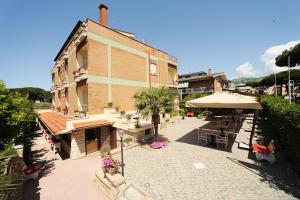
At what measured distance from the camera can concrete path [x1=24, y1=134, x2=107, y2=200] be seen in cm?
710

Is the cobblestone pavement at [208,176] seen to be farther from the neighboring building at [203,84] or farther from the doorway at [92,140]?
the neighboring building at [203,84]

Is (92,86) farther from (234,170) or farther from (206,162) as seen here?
(234,170)

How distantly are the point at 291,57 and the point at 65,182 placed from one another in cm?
3237

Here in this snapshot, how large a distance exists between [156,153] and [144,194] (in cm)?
431

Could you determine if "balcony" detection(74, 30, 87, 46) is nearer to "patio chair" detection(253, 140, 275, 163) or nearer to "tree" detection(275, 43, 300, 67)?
"patio chair" detection(253, 140, 275, 163)

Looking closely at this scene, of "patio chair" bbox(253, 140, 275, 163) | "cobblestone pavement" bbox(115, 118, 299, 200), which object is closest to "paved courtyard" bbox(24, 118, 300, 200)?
"cobblestone pavement" bbox(115, 118, 299, 200)

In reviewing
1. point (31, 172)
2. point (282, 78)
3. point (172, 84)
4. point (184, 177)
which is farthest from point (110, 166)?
point (282, 78)

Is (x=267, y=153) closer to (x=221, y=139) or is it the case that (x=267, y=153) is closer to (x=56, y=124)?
(x=221, y=139)

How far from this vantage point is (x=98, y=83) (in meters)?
14.5

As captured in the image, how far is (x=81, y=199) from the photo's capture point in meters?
6.77

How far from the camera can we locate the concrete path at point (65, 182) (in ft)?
23.3

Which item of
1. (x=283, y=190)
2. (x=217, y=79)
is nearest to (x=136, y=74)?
(x=283, y=190)

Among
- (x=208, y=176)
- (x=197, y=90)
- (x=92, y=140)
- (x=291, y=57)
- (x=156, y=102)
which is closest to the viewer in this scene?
(x=208, y=176)

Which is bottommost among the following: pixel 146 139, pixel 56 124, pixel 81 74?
pixel 146 139
